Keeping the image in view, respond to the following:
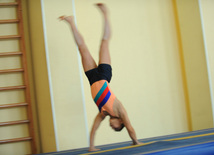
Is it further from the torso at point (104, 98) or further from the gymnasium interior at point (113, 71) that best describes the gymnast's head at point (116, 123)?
the gymnasium interior at point (113, 71)

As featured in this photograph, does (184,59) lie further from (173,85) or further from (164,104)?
(164,104)

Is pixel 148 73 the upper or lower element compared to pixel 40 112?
upper

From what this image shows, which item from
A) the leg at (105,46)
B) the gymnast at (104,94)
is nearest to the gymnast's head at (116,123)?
the gymnast at (104,94)

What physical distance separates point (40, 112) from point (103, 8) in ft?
5.53

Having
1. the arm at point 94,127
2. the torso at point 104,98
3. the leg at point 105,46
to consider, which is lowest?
the arm at point 94,127

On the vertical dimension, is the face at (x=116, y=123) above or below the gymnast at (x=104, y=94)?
below

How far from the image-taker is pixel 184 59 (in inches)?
149

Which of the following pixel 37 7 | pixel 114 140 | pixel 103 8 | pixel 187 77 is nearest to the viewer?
pixel 103 8

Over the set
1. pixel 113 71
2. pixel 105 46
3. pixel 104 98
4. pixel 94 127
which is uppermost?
pixel 105 46

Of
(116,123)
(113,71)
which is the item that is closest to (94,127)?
(116,123)

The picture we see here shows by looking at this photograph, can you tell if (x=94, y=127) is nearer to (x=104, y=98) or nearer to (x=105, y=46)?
(x=104, y=98)

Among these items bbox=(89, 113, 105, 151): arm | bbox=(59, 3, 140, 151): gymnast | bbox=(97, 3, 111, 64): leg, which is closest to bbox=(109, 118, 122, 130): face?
bbox=(59, 3, 140, 151): gymnast

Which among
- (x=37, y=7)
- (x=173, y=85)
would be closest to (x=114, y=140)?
(x=173, y=85)

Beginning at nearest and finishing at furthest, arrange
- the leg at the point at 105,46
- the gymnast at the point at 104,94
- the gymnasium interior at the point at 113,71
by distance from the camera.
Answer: the gymnast at the point at 104,94 → the leg at the point at 105,46 → the gymnasium interior at the point at 113,71
